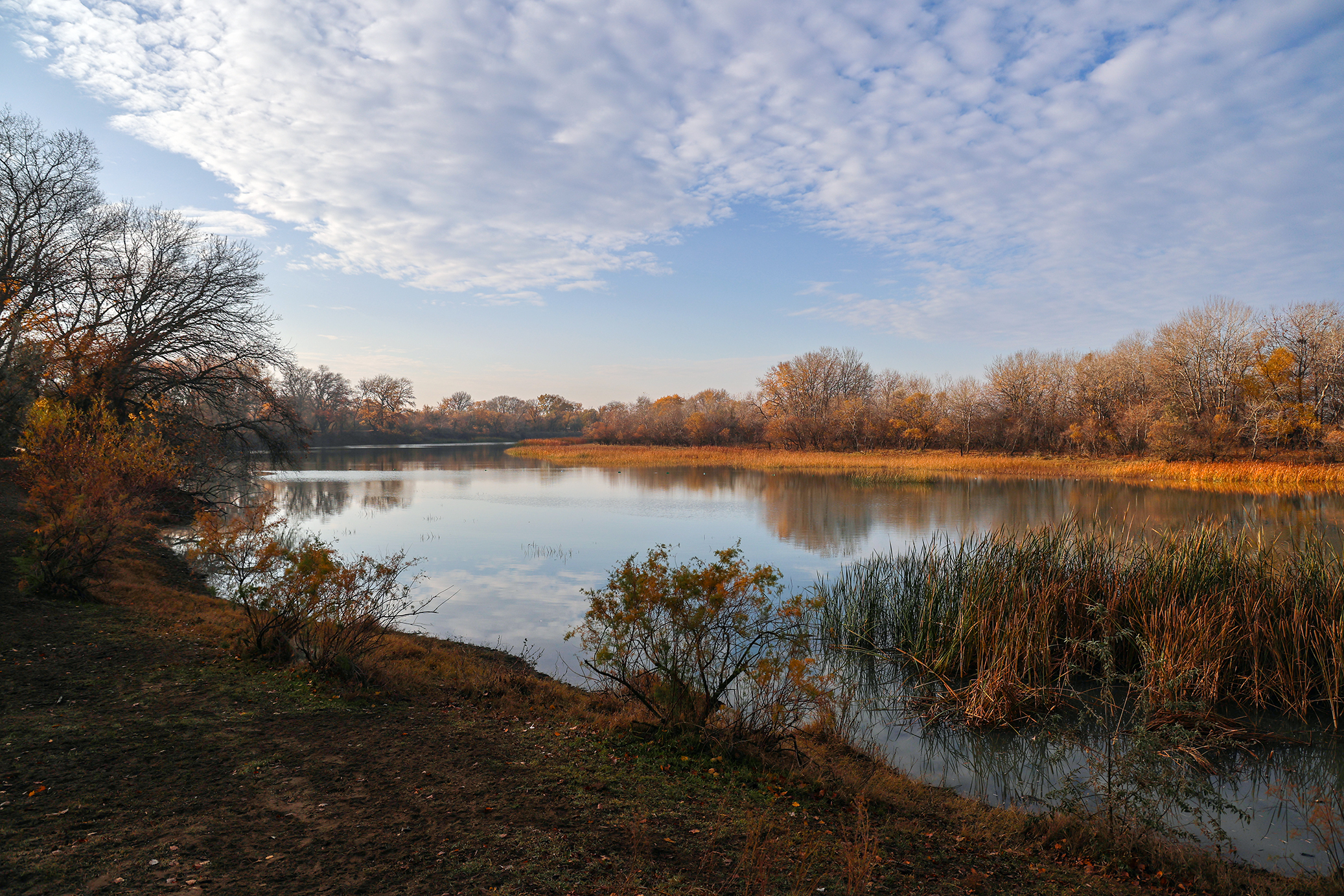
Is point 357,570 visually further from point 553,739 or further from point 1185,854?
point 1185,854

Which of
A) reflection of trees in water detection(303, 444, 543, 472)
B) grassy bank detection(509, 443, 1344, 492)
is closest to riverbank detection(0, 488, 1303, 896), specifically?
grassy bank detection(509, 443, 1344, 492)

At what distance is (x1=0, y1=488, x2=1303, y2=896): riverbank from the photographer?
3400 mm

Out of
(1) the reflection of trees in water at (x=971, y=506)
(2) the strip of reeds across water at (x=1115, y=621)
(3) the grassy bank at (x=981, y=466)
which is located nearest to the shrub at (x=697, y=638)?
(2) the strip of reeds across water at (x=1115, y=621)

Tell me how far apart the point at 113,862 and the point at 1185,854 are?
6.35 meters

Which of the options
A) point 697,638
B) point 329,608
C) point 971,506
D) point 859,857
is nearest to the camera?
point 859,857

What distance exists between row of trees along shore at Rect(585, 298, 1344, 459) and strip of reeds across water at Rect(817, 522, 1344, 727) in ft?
117

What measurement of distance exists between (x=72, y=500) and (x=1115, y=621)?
1365 cm

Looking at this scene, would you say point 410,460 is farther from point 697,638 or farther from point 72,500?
point 697,638

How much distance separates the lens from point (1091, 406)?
53.4 m

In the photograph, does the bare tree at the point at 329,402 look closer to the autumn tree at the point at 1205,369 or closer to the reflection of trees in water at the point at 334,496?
the reflection of trees in water at the point at 334,496

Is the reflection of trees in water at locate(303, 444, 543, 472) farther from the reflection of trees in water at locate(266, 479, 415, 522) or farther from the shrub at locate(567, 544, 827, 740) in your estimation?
the shrub at locate(567, 544, 827, 740)

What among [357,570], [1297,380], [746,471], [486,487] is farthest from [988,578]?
[1297,380]

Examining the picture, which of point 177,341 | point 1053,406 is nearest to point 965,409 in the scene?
point 1053,406

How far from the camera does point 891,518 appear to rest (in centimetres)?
2130
